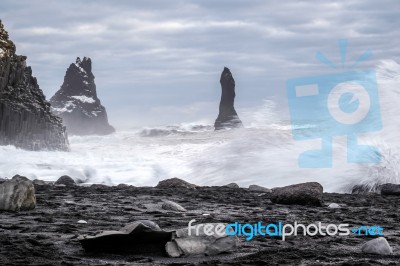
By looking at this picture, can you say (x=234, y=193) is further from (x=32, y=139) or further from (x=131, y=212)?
(x=32, y=139)

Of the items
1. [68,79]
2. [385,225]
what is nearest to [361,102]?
[385,225]

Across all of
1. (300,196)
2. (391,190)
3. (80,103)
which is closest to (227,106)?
(80,103)

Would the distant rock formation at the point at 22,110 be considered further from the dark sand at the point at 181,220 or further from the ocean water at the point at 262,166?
the dark sand at the point at 181,220

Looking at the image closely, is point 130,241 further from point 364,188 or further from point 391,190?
point 364,188

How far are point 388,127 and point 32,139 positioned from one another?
20.6 metres

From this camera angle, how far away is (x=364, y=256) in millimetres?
4266

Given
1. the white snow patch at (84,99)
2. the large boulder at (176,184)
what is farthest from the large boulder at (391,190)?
the white snow patch at (84,99)

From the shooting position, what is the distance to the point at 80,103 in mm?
85375

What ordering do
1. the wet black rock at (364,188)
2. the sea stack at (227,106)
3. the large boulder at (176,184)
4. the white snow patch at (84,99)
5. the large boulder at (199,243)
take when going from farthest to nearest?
1. the white snow patch at (84,99)
2. the sea stack at (227,106)
3. the wet black rock at (364,188)
4. the large boulder at (176,184)
5. the large boulder at (199,243)

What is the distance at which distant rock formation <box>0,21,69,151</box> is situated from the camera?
1133 inches

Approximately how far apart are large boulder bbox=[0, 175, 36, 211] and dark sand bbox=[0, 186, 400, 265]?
0.59 ft

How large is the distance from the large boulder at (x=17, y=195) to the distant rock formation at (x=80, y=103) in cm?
7305

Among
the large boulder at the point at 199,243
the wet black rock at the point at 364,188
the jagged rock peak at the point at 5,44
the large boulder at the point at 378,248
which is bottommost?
the wet black rock at the point at 364,188

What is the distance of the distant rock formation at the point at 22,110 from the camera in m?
28.8
